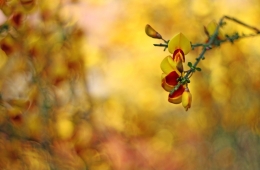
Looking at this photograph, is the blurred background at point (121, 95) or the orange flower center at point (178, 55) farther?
the blurred background at point (121, 95)

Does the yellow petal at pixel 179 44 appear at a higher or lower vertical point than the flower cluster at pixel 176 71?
higher

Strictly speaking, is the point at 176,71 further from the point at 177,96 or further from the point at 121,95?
the point at 121,95

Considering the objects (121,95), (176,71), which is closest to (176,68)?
(176,71)

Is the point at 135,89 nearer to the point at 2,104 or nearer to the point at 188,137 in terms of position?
the point at 188,137

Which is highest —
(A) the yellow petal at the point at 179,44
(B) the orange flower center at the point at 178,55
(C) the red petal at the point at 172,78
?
(A) the yellow petal at the point at 179,44

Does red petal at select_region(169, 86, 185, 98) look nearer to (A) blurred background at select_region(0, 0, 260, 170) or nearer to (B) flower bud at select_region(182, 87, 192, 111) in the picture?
(B) flower bud at select_region(182, 87, 192, 111)

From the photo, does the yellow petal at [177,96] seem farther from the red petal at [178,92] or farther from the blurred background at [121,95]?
the blurred background at [121,95]

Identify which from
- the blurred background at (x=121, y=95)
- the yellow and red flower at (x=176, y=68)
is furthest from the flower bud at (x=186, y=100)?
the blurred background at (x=121, y=95)
